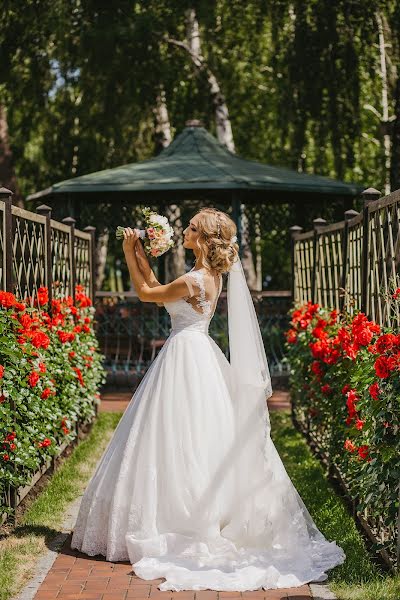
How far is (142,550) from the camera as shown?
5309 mm

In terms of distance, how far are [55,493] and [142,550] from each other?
1.96m

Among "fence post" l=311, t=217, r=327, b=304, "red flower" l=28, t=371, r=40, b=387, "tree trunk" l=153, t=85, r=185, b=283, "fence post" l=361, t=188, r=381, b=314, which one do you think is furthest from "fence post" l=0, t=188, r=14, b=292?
"tree trunk" l=153, t=85, r=185, b=283

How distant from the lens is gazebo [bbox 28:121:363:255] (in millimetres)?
14547

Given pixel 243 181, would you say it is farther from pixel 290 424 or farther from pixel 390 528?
pixel 390 528

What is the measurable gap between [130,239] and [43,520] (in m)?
1.87

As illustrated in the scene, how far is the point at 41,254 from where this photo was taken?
7.93 metres

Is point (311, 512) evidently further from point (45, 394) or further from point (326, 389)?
point (45, 394)

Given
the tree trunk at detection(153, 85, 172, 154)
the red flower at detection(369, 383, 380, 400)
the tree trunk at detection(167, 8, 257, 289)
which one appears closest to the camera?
the red flower at detection(369, 383, 380, 400)

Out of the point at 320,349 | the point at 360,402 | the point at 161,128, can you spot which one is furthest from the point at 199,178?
the point at 360,402

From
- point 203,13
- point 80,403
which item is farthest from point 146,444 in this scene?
point 203,13

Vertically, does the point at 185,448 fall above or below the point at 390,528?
above

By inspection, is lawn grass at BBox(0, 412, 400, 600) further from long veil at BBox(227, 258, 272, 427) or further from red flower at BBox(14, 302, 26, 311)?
red flower at BBox(14, 302, 26, 311)

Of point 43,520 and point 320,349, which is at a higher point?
point 320,349

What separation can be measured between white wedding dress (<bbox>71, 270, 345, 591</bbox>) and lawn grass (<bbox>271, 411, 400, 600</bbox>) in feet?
0.43
